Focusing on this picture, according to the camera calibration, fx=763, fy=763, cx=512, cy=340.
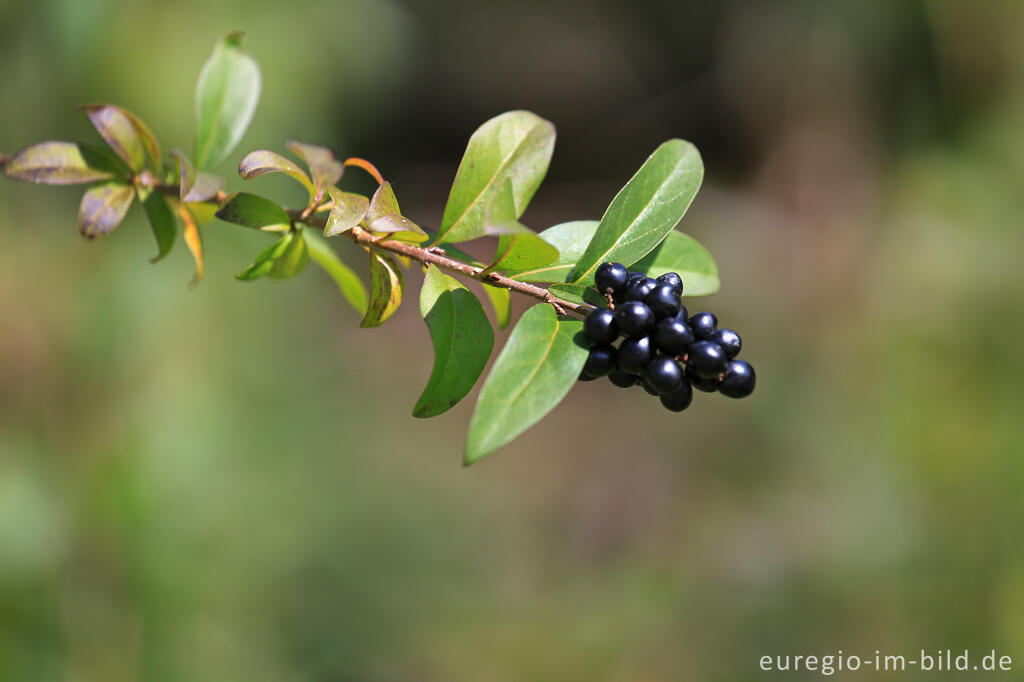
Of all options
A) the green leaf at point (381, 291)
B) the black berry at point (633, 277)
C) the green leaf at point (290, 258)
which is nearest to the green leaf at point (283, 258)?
the green leaf at point (290, 258)

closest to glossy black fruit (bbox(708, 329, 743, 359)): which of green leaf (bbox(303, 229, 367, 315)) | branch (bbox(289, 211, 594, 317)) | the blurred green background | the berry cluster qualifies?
the berry cluster

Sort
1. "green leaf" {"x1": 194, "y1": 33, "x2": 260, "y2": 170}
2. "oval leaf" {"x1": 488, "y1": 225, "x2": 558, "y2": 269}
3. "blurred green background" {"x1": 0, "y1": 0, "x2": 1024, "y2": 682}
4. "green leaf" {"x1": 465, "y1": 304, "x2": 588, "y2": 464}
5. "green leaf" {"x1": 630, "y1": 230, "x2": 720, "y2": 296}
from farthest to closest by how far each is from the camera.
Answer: "blurred green background" {"x1": 0, "y1": 0, "x2": 1024, "y2": 682} → "green leaf" {"x1": 194, "y1": 33, "x2": 260, "y2": 170} → "green leaf" {"x1": 630, "y1": 230, "x2": 720, "y2": 296} → "oval leaf" {"x1": 488, "y1": 225, "x2": 558, "y2": 269} → "green leaf" {"x1": 465, "y1": 304, "x2": 588, "y2": 464}

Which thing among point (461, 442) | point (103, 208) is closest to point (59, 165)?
point (103, 208)

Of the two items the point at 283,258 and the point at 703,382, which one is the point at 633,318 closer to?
the point at 703,382

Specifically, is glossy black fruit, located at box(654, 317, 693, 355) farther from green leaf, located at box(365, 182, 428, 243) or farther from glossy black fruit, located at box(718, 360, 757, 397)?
green leaf, located at box(365, 182, 428, 243)

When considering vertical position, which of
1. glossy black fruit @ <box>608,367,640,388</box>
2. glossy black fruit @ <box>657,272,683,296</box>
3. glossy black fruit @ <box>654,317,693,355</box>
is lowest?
glossy black fruit @ <box>608,367,640,388</box>

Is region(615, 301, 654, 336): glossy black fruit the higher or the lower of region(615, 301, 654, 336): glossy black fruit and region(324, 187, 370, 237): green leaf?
the lower

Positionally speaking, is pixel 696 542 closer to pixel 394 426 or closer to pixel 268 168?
pixel 394 426
